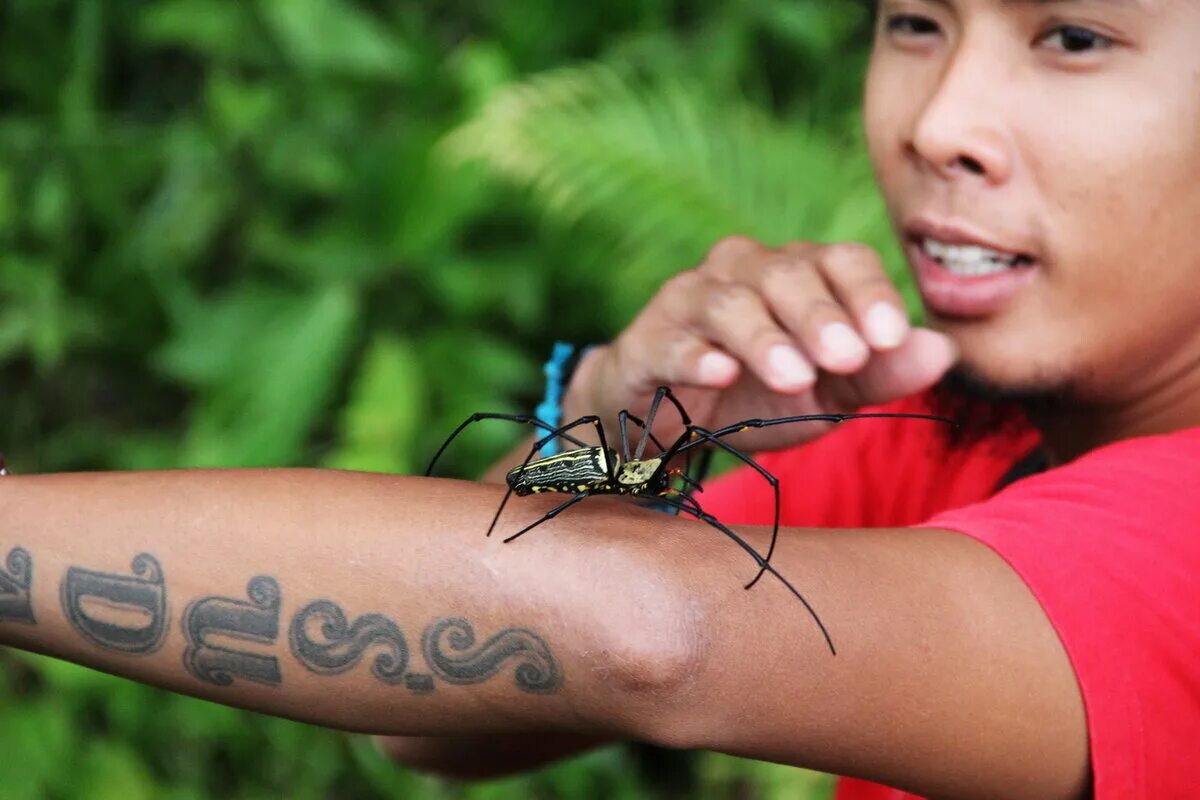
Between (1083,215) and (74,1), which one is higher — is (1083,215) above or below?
below

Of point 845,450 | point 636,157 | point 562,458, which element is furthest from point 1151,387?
point 636,157

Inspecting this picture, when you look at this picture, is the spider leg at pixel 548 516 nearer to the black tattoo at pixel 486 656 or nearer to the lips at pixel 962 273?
the black tattoo at pixel 486 656

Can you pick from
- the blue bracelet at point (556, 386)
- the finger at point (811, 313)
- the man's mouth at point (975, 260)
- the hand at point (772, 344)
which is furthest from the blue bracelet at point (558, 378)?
the man's mouth at point (975, 260)

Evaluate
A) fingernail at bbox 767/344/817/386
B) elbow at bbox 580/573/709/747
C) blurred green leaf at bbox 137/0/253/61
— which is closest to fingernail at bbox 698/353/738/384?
fingernail at bbox 767/344/817/386

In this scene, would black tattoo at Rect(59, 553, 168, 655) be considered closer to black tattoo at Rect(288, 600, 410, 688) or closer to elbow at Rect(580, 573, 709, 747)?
black tattoo at Rect(288, 600, 410, 688)

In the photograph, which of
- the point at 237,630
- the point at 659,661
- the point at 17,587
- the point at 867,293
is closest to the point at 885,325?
the point at 867,293

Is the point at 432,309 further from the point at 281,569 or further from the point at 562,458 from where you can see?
the point at 281,569
